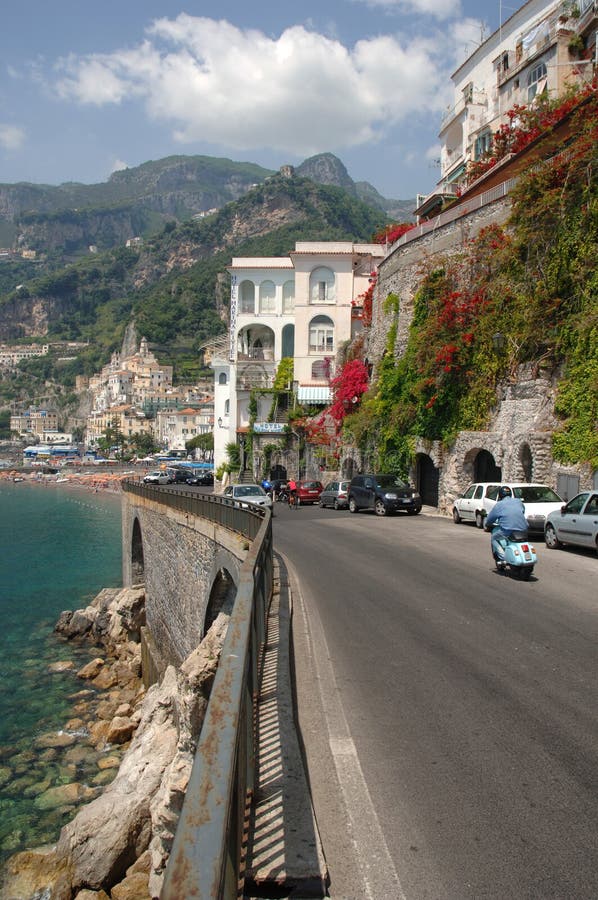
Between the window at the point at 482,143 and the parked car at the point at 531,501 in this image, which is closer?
the parked car at the point at 531,501

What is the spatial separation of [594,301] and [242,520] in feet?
42.9

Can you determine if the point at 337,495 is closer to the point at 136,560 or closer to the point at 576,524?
the point at 136,560

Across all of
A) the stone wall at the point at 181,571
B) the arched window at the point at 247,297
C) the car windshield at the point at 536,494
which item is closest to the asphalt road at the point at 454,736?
the stone wall at the point at 181,571

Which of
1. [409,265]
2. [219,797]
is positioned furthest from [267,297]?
[219,797]

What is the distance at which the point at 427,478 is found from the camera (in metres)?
30.5

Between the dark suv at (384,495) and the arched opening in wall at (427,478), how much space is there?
2761 millimetres

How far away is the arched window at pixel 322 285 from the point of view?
177 ft

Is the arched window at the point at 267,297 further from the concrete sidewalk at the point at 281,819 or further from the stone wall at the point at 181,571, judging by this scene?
the concrete sidewalk at the point at 281,819

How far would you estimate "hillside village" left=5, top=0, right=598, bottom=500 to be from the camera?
23.3 meters

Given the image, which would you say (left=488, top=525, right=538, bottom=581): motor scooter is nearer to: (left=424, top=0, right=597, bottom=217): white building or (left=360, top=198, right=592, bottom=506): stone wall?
(left=360, top=198, right=592, bottom=506): stone wall

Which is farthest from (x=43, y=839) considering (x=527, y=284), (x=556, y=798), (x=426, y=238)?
(x=426, y=238)

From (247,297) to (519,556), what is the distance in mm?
49355

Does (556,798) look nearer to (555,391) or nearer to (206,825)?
(206,825)

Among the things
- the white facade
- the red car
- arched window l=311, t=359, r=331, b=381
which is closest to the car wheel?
the red car
